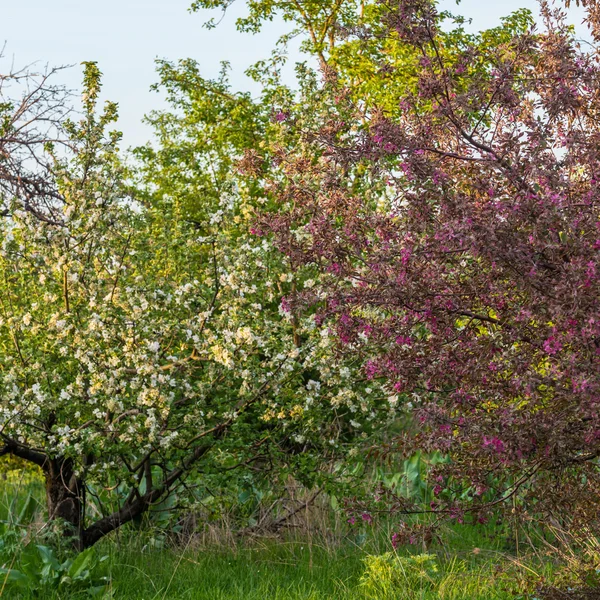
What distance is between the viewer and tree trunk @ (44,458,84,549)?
6738 mm

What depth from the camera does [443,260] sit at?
4406mm

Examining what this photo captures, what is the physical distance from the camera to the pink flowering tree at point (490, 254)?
12.6ft

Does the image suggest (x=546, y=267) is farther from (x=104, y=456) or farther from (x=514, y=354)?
(x=104, y=456)

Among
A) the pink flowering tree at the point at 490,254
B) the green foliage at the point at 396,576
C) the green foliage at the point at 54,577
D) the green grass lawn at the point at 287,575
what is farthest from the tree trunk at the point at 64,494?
the pink flowering tree at the point at 490,254

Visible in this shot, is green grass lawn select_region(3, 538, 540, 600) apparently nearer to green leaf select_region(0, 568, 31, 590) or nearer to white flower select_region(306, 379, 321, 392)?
green leaf select_region(0, 568, 31, 590)

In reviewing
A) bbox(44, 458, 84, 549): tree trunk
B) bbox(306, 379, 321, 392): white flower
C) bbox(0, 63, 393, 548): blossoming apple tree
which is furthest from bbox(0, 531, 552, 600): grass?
bbox(306, 379, 321, 392): white flower

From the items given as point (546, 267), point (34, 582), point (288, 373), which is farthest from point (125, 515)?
point (546, 267)

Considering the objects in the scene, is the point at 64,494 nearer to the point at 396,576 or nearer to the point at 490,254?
the point at 396,576

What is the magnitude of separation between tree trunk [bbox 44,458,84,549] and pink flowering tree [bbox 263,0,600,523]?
3144 mm

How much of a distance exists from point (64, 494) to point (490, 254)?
14.8 feet

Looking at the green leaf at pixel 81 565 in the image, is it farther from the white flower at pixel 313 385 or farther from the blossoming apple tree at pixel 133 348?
the white flower at pixel 313 385

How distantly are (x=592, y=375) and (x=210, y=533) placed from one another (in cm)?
396

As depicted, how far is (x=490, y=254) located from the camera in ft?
12.5

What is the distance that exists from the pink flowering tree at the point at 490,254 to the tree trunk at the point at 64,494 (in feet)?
10.3
